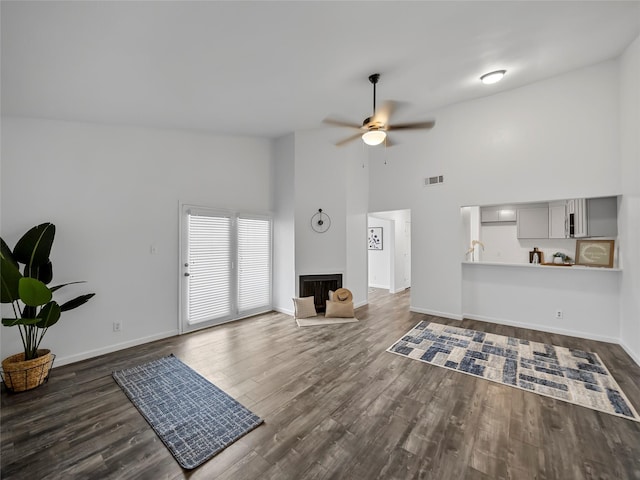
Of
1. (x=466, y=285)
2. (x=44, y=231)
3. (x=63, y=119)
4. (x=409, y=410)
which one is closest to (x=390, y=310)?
(x=466, y=285)

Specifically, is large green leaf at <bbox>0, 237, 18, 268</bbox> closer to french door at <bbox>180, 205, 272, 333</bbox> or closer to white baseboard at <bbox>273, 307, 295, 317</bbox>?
french door at <bbox>180, 205, 272, 333</bbox>

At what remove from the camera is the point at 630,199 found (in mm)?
3184

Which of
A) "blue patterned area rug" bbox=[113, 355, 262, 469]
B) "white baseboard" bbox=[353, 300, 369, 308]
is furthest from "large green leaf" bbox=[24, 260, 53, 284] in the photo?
"white baseboard" bbox=[353, 300, 369, 308]

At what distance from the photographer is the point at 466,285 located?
4770 mm

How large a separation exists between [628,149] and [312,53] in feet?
12.7

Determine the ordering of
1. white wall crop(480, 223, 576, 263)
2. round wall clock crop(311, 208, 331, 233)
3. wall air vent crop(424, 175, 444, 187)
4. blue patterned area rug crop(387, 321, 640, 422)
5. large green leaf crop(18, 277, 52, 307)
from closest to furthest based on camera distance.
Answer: large green leaf crop(18, 277, 52, 307) < blue patterned area rug crop(387, 321, 640, 422) < white wall crop(480, 223, 576, 263) < wall air vent crop(424, 175, 444, 187) < round wall clock crop(311, 208, 331, 233)

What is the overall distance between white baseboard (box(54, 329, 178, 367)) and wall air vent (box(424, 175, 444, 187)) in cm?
488

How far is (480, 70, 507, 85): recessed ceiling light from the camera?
3387 mm

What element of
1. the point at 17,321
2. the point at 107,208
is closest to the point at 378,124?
the point at 107,208

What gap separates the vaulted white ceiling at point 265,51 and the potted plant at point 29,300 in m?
1.41

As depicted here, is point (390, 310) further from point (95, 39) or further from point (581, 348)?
point (95, 39)

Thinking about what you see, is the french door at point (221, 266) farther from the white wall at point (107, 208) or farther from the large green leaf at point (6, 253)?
the large green leaf at point (6, 253)

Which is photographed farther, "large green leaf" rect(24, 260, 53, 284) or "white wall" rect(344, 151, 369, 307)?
"white wall" rect(344, 151, 369, 307)

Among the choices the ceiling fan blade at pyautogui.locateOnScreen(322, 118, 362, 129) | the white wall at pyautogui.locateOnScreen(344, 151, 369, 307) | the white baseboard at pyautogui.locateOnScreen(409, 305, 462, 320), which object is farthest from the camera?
the white wall at pyautogui.locateOnScreen(344, 151, 369, 307)
